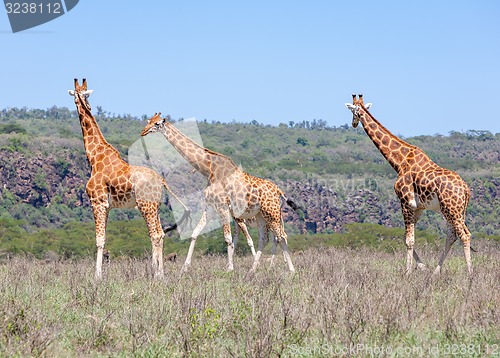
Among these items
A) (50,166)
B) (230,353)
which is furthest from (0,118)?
(230,353)

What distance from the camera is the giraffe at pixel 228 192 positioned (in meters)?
13.7

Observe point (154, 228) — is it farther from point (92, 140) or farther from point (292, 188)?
point (292, 188)

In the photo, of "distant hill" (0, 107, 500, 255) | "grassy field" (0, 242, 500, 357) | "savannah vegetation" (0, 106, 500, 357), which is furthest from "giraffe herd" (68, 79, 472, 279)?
"distant hill" (0, 107, 500, 255)

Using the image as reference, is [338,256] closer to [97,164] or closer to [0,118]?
[97,164]

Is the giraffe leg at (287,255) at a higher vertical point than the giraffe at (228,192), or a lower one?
lower

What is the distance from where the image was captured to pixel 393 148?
526 inches

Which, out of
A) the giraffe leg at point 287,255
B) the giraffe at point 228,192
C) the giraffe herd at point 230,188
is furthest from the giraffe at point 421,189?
the giraffe at point 228,192

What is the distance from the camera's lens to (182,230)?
48.6ft

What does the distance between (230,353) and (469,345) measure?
2215 mm

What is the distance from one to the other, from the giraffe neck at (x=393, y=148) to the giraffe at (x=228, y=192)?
186cm

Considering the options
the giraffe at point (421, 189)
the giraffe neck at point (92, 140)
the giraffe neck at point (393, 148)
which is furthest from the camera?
the giraffe neck at point (92, 140)

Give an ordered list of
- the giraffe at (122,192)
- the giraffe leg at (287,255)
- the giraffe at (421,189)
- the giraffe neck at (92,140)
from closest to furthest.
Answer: the giraffe at (421,189) < the giraffe at (122,192) < the giraffe neck at (92,140) < the giraffe leg at (287,255)

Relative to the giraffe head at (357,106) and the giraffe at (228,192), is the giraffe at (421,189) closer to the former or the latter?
the giraffe head at (357,106)

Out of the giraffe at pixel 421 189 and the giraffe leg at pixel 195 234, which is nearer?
the giraffe at pixel 421 189
